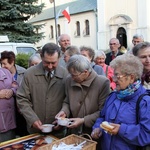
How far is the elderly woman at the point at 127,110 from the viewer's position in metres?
2.35

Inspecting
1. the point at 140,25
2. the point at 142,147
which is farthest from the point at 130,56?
the point at 140,25

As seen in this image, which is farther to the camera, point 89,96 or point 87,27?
point 87,27

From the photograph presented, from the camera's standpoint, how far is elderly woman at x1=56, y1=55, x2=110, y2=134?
2.92 m

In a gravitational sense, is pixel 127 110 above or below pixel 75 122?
above

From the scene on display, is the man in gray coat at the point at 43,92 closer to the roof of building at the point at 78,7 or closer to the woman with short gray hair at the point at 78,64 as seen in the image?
the woman with short gray hair at the point at 78,64

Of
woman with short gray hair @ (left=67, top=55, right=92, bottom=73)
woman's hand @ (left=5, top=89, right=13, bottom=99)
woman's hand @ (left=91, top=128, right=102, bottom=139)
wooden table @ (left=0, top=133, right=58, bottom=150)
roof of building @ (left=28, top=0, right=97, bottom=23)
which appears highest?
roof of building @ (left=28, top=0, right=97, bottom=23)

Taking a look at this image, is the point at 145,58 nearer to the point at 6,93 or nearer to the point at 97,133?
the point at 97,133

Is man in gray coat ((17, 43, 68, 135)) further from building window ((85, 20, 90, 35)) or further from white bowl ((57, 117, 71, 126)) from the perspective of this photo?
building window ((85, 20, 90, 35))

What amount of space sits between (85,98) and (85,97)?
11 mm

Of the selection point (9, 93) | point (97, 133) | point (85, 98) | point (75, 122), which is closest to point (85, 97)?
point (85, 98)

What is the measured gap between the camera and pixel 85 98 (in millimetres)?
2988

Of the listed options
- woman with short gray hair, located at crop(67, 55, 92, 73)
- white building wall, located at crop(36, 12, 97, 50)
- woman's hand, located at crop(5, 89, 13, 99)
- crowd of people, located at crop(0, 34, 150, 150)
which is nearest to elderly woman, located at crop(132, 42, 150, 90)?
crowd of people, located at crop(0, 34, 150, 150)

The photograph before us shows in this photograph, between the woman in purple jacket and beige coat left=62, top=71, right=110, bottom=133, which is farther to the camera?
the woman in purple jacket

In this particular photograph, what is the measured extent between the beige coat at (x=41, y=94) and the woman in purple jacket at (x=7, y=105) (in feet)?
1.31
